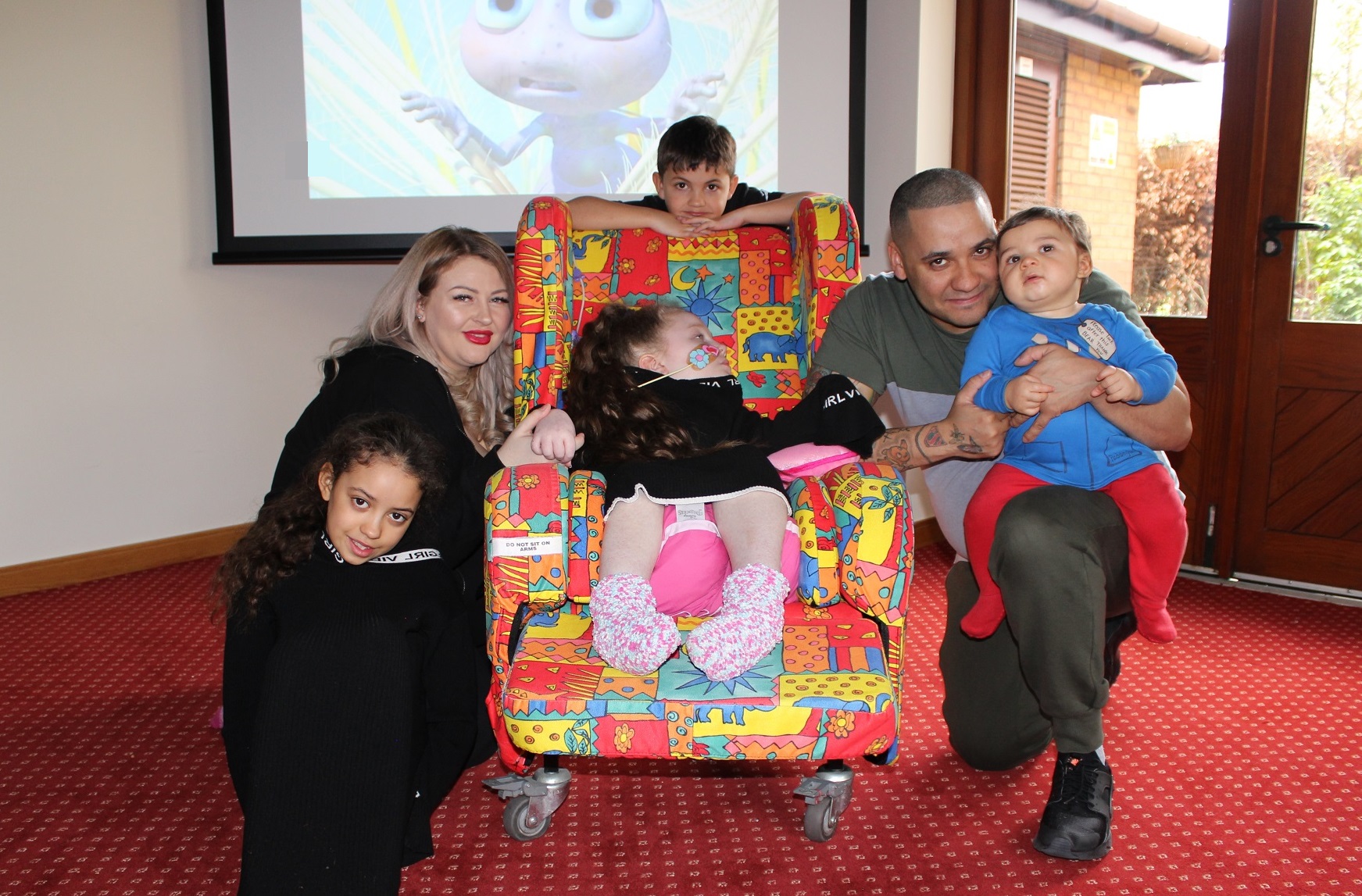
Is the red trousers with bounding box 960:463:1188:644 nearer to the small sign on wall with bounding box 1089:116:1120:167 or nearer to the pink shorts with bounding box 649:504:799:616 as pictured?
the pink shorts with bounding box 649:504:799:616

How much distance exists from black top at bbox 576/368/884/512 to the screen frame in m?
1.62

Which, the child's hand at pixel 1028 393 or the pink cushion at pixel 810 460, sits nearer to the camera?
the child's hand at pixel 1028 393

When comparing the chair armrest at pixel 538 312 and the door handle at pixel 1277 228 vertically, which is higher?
the door handle at pixel 1277 228

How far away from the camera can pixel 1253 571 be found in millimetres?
3420

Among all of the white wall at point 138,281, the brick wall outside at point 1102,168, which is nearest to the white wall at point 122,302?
the white wall at point 138,281

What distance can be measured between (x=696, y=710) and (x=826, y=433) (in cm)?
69

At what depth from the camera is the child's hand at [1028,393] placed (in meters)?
1.85

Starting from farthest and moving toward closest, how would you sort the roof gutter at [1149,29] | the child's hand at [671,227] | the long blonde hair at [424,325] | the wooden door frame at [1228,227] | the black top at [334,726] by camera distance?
the roof gutter at [1149,29]
the wooden door frame at [1228,227]
the child's hand at [671,227]
the long blonde hair at [424,325]
the black top at [334,726]

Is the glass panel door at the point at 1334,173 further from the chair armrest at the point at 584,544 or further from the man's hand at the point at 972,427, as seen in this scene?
the chair armrest at the point at 584,544

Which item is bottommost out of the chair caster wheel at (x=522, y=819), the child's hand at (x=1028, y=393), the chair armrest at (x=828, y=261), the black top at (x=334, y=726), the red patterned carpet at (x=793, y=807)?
the red patterned carpet at (x=793, y=807)

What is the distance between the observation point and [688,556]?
6.12 feet

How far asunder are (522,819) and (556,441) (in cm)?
68

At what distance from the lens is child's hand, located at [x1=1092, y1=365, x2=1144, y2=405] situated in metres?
1.82

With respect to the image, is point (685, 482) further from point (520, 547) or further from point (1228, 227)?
point (1228, 227)
